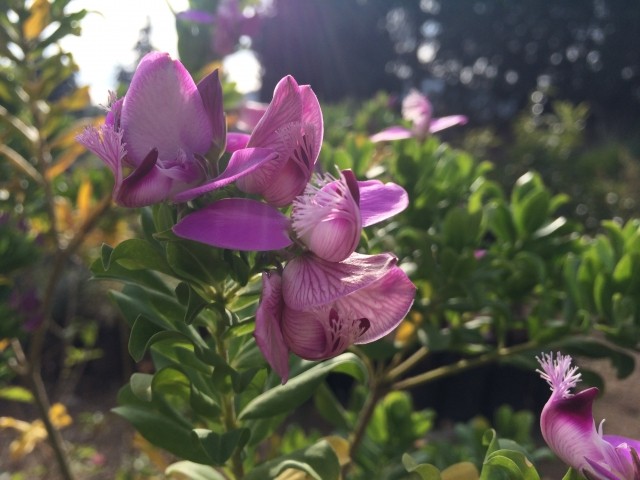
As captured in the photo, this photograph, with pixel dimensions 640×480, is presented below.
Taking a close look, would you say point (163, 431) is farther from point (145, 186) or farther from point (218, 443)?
point (145, 186)

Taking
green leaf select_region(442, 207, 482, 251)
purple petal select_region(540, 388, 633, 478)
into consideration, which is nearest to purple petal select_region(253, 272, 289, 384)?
purple petal select_region(540, 388, 633, 478)

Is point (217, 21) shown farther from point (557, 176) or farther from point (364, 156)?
point (557, 176)

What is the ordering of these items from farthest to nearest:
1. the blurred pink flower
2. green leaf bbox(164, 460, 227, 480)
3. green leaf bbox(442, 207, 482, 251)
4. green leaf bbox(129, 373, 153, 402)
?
the blurred pink flower < green leaf bbox(442, 207, 482, 251) < green leaf bbox(164, 460, 227, 480) < green leaf bbox(129, 373, 153, 402)

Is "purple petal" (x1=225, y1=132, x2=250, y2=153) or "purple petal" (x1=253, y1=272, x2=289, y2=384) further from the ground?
"purple petal" (x1=225, y1=132, x2=250, y2=153)

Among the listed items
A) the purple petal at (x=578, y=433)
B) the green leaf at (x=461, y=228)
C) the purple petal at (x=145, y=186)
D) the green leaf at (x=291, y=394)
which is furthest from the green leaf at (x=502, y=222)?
the purple petal at (x=145, y=186)

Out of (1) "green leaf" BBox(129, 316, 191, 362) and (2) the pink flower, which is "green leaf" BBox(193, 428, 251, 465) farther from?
(2) the pink flower

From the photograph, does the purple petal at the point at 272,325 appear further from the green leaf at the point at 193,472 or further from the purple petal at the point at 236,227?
the green leaf at the point at 193,472

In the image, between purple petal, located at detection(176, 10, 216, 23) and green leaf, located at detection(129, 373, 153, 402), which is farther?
purple petal, located at detection(176, 10, 216, 23)
